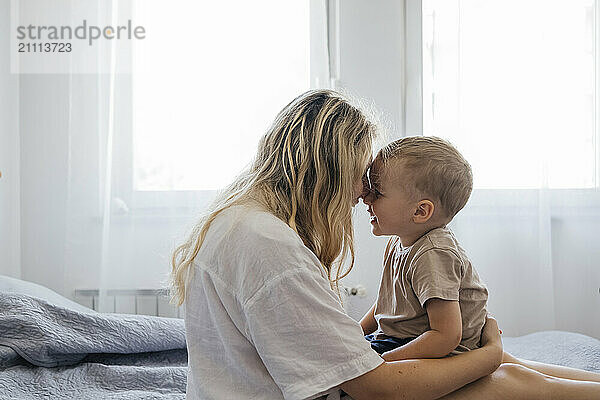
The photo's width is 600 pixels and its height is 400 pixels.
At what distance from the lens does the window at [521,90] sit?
104 inches

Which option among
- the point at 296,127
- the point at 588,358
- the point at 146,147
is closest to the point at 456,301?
the point at 296,127

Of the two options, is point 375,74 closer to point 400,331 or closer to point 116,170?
point 116,170

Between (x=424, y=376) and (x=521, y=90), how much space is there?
1.75 m

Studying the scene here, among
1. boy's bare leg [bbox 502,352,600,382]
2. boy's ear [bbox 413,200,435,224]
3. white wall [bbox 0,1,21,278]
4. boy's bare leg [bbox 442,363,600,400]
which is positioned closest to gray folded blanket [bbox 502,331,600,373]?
boy's bare leg [bbox 502,352,600,382]

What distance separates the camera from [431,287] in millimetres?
1288

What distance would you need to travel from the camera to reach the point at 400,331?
1.39 metres

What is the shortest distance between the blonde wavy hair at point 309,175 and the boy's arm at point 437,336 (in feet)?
0.69

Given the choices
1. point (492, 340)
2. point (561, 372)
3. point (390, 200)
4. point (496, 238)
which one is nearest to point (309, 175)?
point (390, 200)

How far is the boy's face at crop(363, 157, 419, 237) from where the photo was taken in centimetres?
136

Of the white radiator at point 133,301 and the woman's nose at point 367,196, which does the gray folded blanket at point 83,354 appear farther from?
the white radiator at point 133,301

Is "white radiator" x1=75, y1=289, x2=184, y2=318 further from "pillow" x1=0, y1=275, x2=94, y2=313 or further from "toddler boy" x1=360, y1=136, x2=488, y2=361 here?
"toddler boy" x1=360, y1=136, x2=488, y2=361

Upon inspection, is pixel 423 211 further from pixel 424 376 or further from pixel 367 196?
pixel 424 376

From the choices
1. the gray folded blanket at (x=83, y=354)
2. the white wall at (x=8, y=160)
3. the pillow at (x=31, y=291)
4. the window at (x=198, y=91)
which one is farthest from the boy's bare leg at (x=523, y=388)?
the white wall at (x=8, y=160)

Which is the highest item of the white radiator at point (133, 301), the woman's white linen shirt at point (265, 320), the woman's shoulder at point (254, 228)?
the woman's shoulder at point (254, 228)
